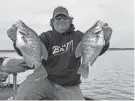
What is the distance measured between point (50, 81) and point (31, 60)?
1.26m

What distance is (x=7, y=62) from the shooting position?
19.2 ft

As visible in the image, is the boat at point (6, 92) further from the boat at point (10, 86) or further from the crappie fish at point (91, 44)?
the crappie fish at point (91, 44)

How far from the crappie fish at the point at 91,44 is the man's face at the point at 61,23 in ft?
4.02

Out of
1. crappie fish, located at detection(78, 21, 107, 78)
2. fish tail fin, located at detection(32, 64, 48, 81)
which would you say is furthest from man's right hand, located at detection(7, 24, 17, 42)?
crappie fish, located at detection(78, 21, 107, 78)

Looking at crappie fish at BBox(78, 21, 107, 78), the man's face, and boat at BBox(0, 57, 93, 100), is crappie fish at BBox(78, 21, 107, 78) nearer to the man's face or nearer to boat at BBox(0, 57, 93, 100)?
the man's face

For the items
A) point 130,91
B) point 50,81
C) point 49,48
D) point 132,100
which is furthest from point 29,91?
point 130,91

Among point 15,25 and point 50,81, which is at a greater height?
point 15,25

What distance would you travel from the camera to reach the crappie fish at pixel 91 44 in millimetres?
3938

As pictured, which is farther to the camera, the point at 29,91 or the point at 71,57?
the point at 71,57

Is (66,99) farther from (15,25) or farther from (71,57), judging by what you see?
(15,25)

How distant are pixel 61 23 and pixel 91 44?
1.46 meters

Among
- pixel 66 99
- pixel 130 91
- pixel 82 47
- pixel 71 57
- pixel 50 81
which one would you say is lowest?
pixel 130 91

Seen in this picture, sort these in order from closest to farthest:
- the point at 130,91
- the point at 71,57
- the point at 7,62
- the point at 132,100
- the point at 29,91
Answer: the point at 29,91 → the point at 71,57 → the point at 7,62 → the point at 132,100 → the point at 130,91

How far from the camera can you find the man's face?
5.25 m
